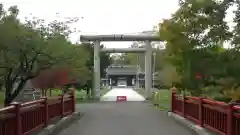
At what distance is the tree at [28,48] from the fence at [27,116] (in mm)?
4790

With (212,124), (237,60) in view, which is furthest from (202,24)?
(212,124)

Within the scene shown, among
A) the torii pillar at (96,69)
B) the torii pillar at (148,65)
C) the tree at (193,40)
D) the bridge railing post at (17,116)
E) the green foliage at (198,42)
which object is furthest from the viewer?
the torii pillar at (148,65)

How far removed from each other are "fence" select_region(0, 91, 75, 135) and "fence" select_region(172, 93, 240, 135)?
495 centimetres

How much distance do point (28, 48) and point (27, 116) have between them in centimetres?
1038

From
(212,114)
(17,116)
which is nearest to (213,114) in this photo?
(212,114)

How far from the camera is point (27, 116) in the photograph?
10.5 metres

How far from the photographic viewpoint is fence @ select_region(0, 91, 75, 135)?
845 cm

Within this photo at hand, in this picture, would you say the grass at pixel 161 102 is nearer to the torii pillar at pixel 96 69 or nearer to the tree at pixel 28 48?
the torii pillar at pixel 96 69

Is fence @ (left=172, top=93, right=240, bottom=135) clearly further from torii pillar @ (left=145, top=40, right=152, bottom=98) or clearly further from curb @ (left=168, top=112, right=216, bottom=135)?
torii pillar @ (left=145, top=40, right=152, bottom=98)

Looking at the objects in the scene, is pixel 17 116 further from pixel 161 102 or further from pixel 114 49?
pixel 114 49

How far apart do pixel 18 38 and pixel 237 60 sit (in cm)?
1047

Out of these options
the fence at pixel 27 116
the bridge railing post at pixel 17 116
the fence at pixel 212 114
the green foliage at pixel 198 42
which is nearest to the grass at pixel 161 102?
the green foliage at pixel 198 42

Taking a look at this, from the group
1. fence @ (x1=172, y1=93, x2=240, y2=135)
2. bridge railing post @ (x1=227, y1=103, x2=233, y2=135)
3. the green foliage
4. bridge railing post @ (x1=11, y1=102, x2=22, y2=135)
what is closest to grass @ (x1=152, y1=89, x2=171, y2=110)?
the green foliage

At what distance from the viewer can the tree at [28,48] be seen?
19.5 meters
